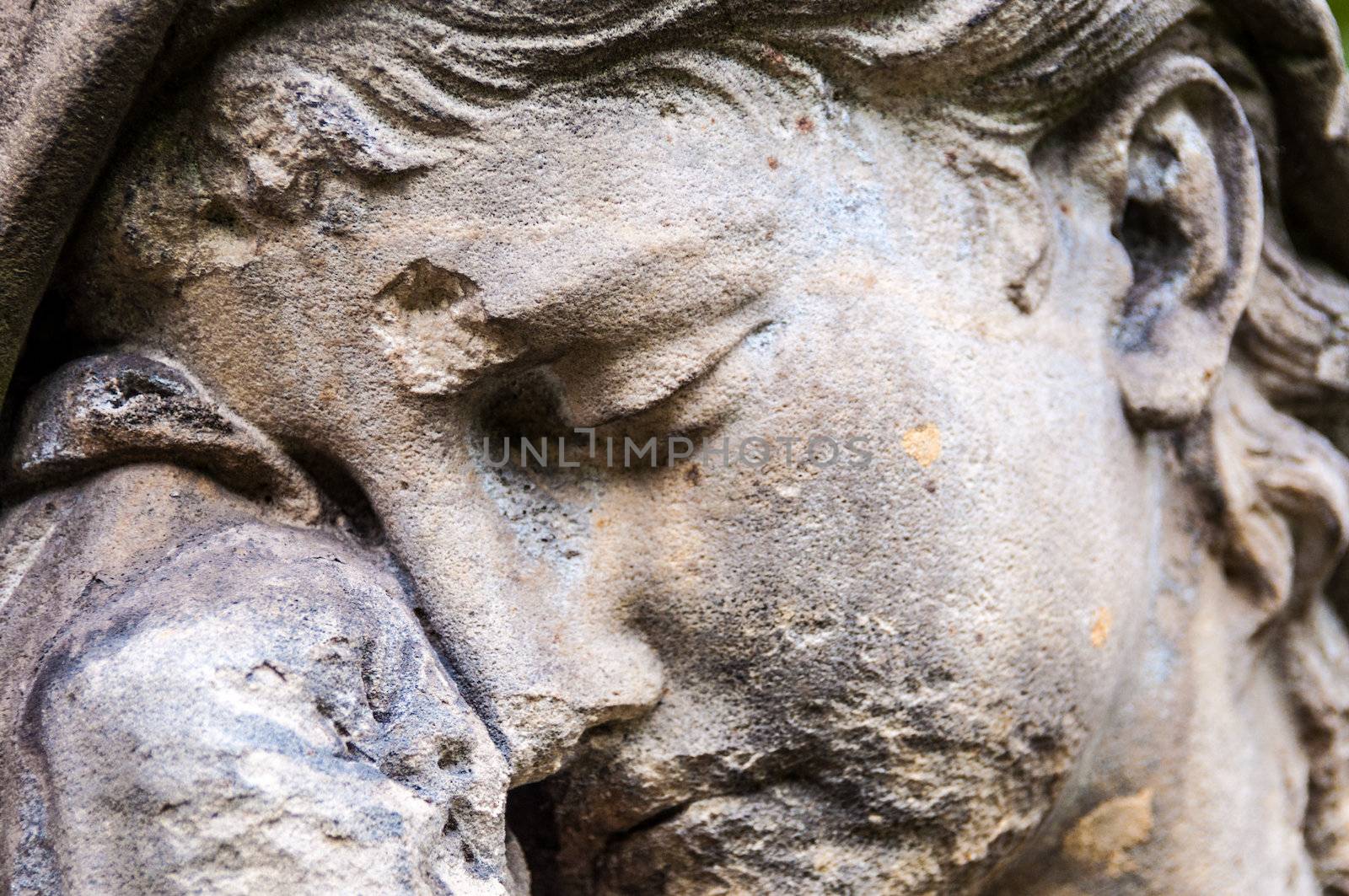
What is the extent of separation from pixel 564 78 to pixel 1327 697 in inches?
40.9

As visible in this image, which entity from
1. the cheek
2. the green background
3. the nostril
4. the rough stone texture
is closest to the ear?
the rough stone texture

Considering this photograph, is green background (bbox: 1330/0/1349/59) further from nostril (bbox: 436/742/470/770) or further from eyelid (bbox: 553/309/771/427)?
nostril (bbox: 436/742/470/770)

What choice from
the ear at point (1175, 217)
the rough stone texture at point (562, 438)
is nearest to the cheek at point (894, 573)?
the rough stone texture at point (562, 438)

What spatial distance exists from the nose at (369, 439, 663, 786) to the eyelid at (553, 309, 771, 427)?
9 centimetres

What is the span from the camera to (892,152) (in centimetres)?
98

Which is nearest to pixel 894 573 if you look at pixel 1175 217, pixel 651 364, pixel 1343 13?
pixel 651 364

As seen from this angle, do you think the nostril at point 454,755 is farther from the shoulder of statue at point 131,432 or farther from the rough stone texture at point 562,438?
the shoulder of statue at point 131,432

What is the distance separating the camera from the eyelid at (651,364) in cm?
89

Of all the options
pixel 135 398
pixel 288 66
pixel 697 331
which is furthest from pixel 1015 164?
pixel 135 398

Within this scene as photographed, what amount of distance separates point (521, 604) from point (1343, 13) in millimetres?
1472

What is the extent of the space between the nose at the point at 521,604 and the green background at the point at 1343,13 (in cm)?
135

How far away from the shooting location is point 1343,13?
1.75m

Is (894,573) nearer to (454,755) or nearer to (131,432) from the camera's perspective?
(454,755)

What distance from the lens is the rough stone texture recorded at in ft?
2.55
